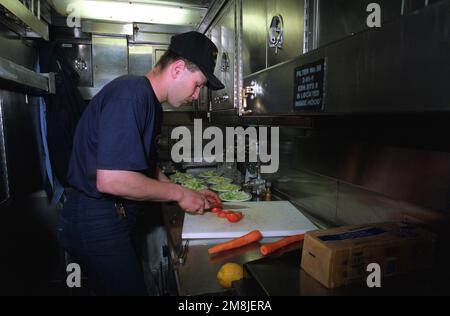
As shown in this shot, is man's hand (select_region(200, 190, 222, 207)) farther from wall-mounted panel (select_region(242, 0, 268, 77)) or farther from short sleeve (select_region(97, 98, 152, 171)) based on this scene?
wall-mounted panel (select_region(242, 0, 268, 77))

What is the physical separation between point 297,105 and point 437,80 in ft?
1.36

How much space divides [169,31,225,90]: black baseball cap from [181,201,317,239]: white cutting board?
25.9 inches

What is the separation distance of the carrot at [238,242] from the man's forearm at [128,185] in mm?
346

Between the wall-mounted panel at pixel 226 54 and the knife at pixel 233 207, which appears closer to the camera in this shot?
the knife at pixel 233 207

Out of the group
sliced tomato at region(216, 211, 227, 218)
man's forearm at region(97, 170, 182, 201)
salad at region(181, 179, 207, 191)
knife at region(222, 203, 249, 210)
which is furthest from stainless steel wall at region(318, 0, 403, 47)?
salad at region(181, 179, 207, 191)

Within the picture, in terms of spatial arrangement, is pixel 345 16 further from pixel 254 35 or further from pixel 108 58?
pixel 108 58

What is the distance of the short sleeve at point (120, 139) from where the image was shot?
3.57 ft

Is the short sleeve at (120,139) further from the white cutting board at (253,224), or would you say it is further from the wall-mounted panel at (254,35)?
the wall-mounted panel at (254,35)

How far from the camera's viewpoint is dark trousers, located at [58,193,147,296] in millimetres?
1323

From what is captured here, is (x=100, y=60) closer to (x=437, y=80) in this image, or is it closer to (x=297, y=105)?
(x=297, y=105)

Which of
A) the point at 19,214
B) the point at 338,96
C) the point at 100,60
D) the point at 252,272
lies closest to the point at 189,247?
the point at 252,272

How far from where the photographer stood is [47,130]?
2.34 m

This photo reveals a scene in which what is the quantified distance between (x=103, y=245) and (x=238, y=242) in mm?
636

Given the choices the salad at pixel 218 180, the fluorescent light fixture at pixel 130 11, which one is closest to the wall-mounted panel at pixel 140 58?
the fluorescent light fixture at pixel 130 11
